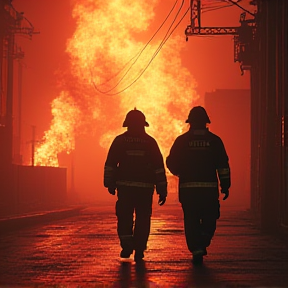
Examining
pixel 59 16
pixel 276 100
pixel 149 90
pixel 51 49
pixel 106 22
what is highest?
pixel 59 16

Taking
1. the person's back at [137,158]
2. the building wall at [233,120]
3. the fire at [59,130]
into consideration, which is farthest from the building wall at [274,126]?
the building wall at [233,120]

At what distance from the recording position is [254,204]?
30812 millimetres

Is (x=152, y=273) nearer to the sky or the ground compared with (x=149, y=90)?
nearer to the ground

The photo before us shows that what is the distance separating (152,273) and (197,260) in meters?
1.10

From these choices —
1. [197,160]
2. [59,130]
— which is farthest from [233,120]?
[197,160]

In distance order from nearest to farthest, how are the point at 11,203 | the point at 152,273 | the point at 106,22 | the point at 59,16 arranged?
the point at 152,273 < the point at 11,203 < the point at 106,22 < the point at 59,16

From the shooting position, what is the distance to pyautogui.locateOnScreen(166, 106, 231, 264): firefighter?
9.45m

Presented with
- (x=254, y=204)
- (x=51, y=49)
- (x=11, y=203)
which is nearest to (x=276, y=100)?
(x=254, y=204)

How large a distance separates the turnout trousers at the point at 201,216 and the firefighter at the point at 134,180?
0.55 meters

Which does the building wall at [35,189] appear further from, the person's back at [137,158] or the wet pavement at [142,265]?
the person's back at [137,158]

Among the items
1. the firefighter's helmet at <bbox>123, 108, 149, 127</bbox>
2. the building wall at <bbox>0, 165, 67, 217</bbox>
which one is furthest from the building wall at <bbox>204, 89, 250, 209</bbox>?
the firefighter's helmet at <bbox>123, 108, 149, 127</bbox>

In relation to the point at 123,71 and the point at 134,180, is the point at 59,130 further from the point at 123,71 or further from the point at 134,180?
the point at 134,180

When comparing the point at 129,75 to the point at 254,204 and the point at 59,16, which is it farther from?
the point at 59,16

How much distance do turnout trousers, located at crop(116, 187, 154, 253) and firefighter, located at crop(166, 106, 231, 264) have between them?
55 centimetres
